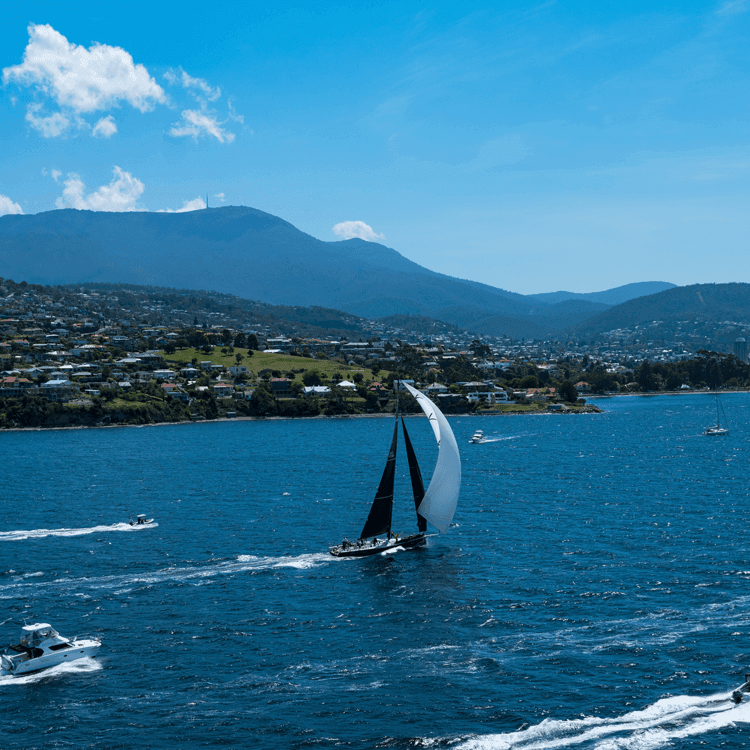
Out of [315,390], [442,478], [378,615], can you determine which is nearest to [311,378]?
[315,390]

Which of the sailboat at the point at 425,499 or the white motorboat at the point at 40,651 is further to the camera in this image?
the sailboat at the point at 425,499

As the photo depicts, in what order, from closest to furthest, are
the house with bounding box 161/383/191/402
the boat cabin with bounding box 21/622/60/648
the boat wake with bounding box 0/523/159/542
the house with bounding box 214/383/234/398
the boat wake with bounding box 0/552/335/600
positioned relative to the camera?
the boat cabin with bounding box 21/622/60/648 → the boat wake with bounding box 0/552/335/600 → the boat wake with bounding box 0/523/159/542 → the house with bounding box 161/383/191/402 → the house with bounding box 214/383/234/398

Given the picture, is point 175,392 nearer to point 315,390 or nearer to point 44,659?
point 315,390

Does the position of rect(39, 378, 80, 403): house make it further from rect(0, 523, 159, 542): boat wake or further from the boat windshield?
the boat windshield

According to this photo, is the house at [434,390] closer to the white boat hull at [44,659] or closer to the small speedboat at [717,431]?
the small speedboat at [717,431]

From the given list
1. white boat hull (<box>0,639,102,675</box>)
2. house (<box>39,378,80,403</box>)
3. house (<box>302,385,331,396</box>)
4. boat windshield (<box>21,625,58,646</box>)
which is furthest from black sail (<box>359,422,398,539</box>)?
house (<box>302,385,331,396</box>)

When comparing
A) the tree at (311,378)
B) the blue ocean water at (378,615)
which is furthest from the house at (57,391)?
the blue ocean water at (378,615)

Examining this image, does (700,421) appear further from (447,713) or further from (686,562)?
(447,713)
